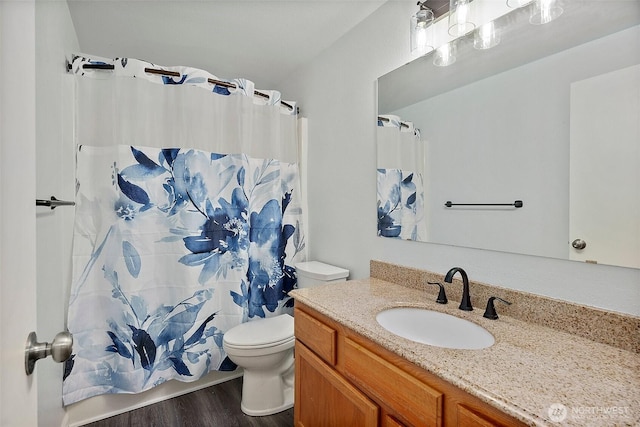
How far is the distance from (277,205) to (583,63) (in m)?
1.84

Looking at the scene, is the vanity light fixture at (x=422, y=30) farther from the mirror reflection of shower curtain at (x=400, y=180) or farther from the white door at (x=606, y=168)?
the white door at (x=606, y=168)

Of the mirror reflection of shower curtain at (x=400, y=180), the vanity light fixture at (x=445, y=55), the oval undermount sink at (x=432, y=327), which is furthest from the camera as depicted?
the mirror reflection of shower curtain at (x=400, y=180)

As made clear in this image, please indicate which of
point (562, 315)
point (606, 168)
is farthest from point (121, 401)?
point (606, 168)

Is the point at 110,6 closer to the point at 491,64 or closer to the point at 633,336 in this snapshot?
the point at 491,64

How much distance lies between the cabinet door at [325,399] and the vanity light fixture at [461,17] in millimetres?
1559

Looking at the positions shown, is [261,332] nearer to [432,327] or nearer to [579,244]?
[432,327]

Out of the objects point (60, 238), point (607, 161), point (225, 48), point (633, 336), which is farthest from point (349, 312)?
point (225, 48)

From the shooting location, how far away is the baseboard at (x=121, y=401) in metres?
1.79

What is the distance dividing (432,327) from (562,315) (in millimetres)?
438

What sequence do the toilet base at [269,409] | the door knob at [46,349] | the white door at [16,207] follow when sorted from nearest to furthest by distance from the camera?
the white door at [16,207] < the door knob at [46,349] < the toilet base at [269,409]

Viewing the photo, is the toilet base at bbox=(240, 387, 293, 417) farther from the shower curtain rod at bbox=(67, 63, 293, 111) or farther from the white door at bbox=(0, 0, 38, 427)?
the shower curtain rod at bbox=(67, 63, 293, 111)

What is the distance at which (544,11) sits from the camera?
1130 millimetres

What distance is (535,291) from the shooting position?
1147mm

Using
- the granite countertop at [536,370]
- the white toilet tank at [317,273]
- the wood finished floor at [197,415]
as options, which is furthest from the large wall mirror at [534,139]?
the wood finished floor at [197,415]
